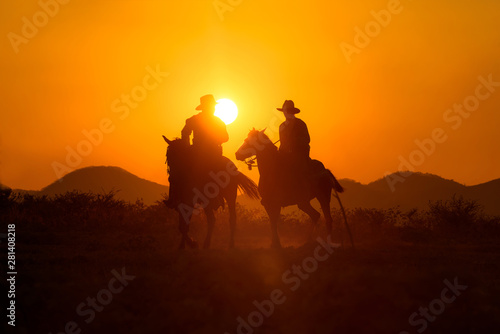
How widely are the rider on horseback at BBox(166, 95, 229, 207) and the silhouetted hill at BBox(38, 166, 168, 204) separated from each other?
206ft

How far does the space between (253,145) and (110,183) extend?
2838 inches

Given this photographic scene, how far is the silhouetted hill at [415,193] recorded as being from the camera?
69000 mm

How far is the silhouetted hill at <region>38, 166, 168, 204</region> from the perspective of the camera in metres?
78.7

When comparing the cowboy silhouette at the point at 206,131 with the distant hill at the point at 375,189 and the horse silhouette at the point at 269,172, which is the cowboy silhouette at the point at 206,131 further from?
the distant hill at the point at 375,189

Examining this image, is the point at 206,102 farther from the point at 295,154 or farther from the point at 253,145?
the point at 295,154

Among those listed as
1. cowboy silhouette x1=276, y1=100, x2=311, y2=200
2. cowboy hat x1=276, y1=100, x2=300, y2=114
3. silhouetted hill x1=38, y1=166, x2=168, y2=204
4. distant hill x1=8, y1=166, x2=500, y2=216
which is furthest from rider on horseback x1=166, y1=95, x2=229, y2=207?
silhouetted hill x1=38, y1=166, x2=168, y2=204

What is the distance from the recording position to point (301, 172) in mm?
15156

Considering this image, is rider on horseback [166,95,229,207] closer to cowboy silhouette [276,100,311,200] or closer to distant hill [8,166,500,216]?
cowboy silhouette [276,100,311,200]

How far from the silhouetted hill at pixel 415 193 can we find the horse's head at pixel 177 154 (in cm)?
5429

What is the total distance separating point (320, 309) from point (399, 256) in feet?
19.0

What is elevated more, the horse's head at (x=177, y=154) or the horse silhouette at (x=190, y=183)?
the horse's head at (x=177, y=154)

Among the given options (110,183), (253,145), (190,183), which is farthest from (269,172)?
(110,183)

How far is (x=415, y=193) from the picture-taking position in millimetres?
74875

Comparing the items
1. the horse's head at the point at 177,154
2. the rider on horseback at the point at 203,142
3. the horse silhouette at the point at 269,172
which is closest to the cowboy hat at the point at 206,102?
the rider on horseback at the point at 203,142
